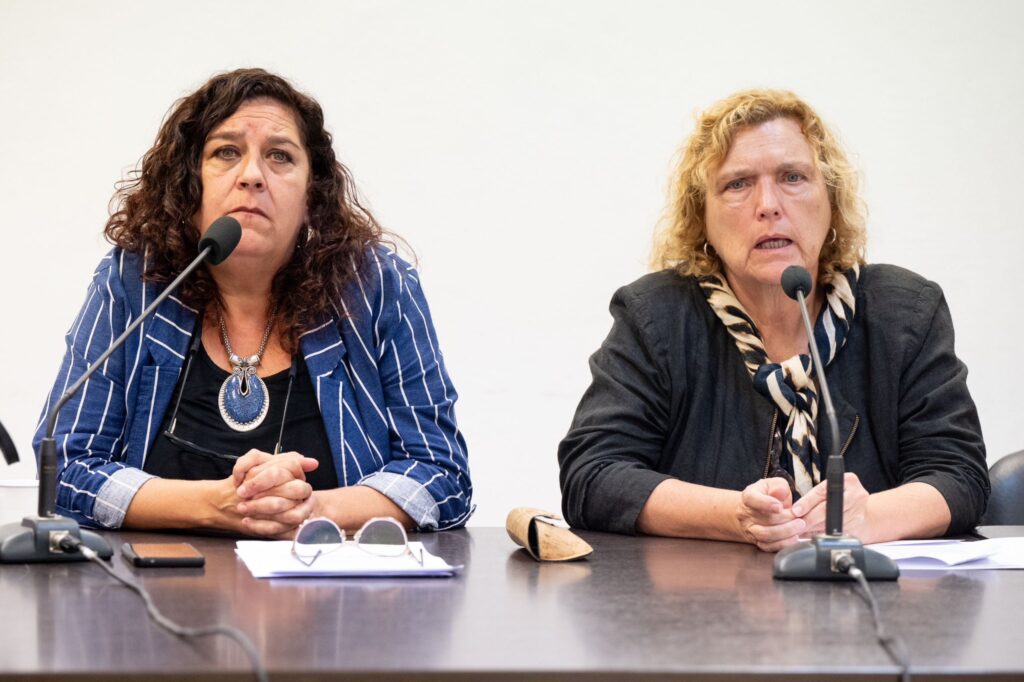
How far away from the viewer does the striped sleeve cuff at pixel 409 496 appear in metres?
1.82

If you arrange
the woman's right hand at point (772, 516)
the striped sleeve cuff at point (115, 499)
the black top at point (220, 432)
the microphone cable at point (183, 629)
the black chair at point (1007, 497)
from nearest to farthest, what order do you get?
the microphone cable at point (183, 629) → the woman's right hand at point (772, 516) → the striped sleeve cuff at point (115, 499) → the black top at point (220, 432) → the black chair at point (1007, 497)

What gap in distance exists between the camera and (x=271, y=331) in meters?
2.06

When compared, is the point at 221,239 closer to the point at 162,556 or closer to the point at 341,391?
the point at 341,391

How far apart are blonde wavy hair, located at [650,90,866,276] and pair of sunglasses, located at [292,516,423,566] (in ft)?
3.25

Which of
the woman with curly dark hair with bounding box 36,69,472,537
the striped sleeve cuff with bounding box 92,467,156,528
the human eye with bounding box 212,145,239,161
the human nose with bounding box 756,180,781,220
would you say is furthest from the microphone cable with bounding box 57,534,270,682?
the human nose with bounding box 756,180,781,220

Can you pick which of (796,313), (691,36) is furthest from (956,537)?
(691,36)

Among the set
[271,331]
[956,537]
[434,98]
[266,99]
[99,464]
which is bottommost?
[956,537]

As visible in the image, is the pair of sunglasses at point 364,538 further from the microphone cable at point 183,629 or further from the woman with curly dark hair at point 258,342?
the woman with curly dark hair at point 258,342

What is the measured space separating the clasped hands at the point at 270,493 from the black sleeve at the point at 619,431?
0.44 meters

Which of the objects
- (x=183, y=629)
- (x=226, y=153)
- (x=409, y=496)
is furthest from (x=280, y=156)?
(x=183, y=629)

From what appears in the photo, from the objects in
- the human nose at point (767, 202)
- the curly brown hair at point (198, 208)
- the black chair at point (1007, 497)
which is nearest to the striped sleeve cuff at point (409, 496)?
the curly brown hair at point (198, 208)

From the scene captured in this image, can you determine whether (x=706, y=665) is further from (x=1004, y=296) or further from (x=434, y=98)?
(x=1004, y=296)

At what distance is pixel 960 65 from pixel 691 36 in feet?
2.38

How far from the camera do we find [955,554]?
59.7 inches
